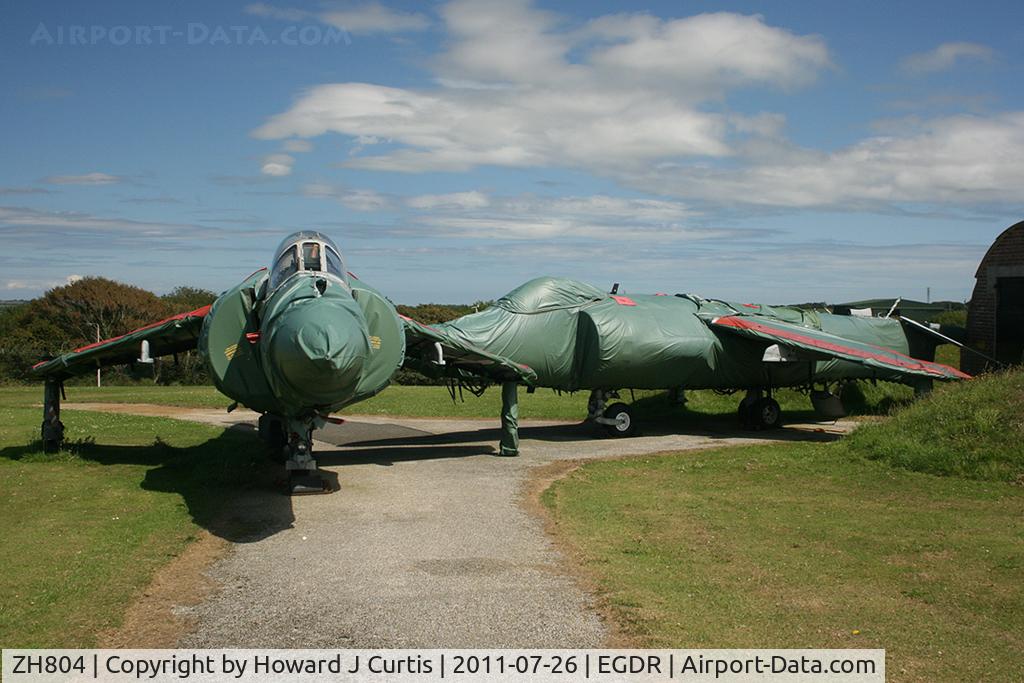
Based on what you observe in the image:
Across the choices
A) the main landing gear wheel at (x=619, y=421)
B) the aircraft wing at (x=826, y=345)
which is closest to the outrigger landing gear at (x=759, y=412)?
the aircraft wing at (x=826, y=345)

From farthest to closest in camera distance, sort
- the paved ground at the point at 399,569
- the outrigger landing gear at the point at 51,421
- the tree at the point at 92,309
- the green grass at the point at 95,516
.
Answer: the tree at the point at 92,309 < the outrigger landing gear at the point at 51,421 < the green grass at the point at 95,516 < the paved ground at the point at 399,569

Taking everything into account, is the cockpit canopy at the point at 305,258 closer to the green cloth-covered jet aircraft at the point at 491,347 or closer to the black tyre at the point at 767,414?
the green cloth-covered jet aircraft at the point at 491,347

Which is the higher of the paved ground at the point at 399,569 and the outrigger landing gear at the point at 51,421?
the outrigger landing gear at the point at 51,421

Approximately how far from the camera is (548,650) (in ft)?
21.0

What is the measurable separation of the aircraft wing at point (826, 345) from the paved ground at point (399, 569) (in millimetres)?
6789

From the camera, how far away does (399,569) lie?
8664 mm

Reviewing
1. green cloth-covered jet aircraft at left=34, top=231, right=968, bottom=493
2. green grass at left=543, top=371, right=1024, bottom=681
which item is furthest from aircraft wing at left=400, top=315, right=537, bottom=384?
green grass at left=543, top=371, right=1024, bottom=681

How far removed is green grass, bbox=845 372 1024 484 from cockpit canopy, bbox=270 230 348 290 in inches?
386

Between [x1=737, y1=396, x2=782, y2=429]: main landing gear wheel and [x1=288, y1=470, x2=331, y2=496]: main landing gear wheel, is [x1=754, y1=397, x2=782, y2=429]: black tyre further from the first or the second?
[x1=288, y1=470, x2=331, y2=496]: main landing gear wheel

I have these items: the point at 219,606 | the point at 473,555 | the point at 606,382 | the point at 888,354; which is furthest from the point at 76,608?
the point at 888,354

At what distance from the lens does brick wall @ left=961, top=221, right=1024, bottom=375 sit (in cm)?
2329

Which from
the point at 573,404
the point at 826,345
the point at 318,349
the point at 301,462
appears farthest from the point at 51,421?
the point at 826,345

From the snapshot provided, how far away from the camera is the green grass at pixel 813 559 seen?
6695 mm

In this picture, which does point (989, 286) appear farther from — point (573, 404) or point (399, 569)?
point (399, 569)
